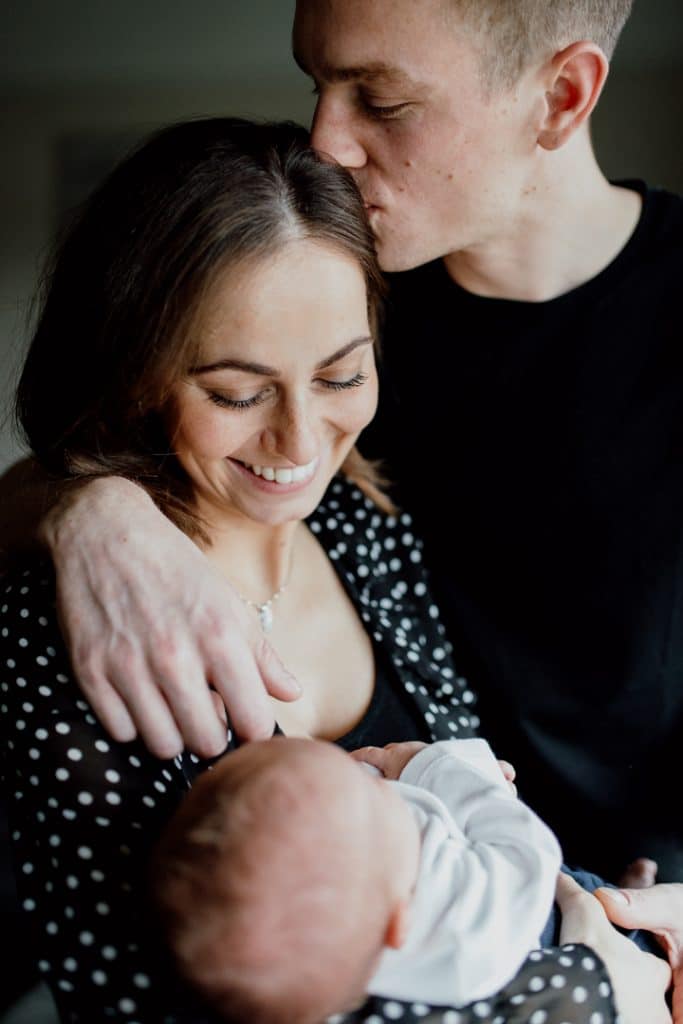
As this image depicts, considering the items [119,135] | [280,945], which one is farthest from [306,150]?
[119,135]

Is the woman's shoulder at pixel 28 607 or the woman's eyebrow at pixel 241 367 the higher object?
the woman's eyebrow at pixel 241 367

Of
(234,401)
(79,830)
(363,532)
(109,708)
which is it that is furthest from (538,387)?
(79,830)

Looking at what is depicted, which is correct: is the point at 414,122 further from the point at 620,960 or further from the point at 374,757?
the point at 620,960

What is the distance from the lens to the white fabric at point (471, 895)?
1.21m

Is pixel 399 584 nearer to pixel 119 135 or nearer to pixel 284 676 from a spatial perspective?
pixel 284 676

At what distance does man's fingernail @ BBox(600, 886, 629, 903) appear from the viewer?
149cm

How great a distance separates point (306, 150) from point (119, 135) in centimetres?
130

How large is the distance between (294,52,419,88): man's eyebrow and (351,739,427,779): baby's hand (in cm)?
91

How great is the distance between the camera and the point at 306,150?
1.63 m

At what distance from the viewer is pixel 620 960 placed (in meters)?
1.36

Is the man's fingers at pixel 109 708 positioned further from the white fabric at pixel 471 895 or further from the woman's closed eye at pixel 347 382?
the woman's closed eye at pixel 347 382

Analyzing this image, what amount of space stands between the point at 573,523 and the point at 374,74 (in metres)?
0.73

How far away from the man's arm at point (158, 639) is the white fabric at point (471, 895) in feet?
0.76

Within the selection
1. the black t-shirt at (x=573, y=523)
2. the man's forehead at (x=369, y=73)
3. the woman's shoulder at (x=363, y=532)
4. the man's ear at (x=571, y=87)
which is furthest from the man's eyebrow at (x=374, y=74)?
the woman's shoulder at (x=363, y=532)
